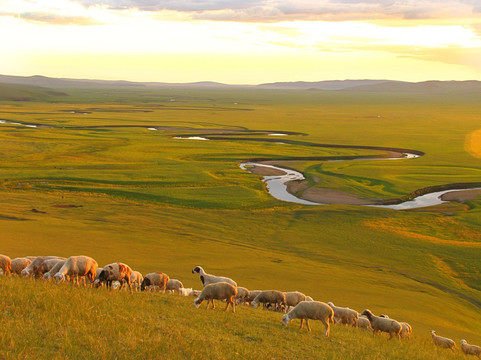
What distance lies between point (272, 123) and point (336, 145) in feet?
138

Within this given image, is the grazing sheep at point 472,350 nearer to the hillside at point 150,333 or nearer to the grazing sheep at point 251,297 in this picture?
the hillside at point 150,333

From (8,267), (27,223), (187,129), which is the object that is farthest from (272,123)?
(8,267)

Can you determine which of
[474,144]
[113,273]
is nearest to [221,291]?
[113,273]

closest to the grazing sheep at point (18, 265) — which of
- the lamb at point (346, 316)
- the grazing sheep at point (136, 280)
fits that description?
the grazing sheep at point (136, 280)

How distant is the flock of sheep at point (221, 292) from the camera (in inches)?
552

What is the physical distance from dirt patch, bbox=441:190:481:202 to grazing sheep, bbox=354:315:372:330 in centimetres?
3662

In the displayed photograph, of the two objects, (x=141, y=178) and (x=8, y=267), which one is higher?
(x=8, y=267)

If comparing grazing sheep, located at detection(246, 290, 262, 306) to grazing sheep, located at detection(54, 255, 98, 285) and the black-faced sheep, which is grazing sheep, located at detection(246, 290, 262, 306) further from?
grazing sheep, located at detection(54, 255, 98, 285)

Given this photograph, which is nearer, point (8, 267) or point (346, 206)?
point (8, 267)

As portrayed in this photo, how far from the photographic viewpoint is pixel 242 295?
59.6 ft

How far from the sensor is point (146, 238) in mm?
31422

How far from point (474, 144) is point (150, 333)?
89893 mm

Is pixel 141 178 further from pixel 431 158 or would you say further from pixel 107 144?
pixel 431 158

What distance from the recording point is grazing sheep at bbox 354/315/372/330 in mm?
16719
